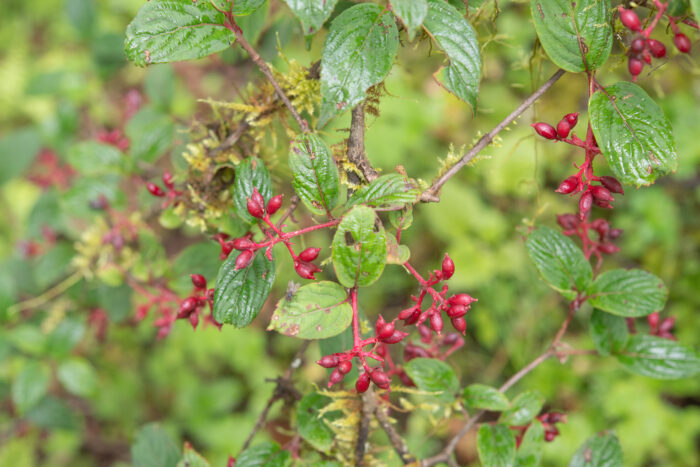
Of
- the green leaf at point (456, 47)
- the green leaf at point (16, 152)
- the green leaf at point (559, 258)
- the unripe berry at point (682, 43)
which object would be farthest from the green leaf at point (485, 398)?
the green leaf at point (16, 152)

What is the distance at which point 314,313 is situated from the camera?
83cm

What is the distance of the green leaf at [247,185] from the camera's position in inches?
36.4

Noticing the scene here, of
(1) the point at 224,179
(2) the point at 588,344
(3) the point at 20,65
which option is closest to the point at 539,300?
(2) the point at 588,344

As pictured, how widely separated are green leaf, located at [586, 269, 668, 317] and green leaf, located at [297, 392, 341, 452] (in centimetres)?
60

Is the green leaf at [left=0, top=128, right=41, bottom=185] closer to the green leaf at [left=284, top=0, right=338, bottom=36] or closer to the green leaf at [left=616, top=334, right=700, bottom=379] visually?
the green leaf at [left=284, top=0, right=338, bottom=36]

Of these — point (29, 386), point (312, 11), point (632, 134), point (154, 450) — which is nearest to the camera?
point (312, 11)

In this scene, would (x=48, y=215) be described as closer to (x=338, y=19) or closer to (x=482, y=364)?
(x=338, y=19)

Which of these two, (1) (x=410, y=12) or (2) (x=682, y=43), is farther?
(2) (x=682, y=43)

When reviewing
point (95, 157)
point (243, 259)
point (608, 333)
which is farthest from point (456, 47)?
point (95, 157)

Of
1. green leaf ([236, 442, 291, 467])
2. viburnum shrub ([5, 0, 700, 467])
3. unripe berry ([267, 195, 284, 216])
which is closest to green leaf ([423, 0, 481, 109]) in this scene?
viburnum shrub ([5, 0, 700, 467])

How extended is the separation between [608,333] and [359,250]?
0.70 metres

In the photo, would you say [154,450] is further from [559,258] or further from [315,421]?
[559,258]

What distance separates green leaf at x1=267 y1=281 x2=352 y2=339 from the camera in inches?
31.9

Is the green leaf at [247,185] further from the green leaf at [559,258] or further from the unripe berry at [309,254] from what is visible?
the green leaf at [559,258]
